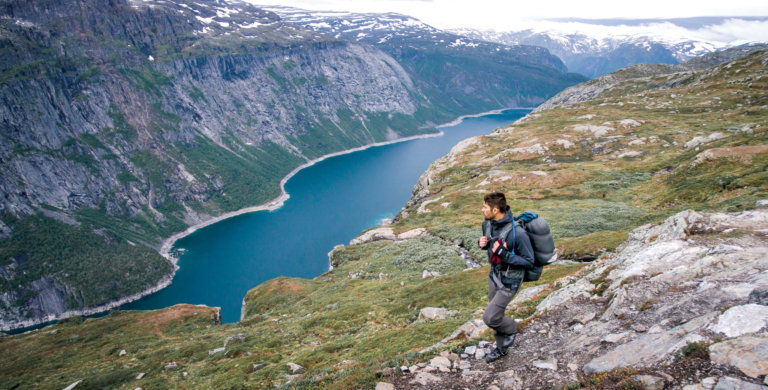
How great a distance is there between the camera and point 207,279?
188750 mm

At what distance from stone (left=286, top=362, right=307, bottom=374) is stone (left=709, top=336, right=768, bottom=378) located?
19.0 meters

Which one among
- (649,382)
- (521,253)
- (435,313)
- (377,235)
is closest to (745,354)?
→ (649,382)

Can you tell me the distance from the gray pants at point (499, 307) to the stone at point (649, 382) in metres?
3.50

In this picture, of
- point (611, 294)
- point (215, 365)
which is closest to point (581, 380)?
point (611, 294)

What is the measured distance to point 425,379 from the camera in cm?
1262

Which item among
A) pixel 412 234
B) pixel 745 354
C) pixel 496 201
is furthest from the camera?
pixel 412 234

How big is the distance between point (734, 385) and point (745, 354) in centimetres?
108

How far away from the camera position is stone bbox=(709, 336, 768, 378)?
25.3ft

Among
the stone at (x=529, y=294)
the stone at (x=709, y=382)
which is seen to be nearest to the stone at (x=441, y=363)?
the stone at (x=709, y=382)

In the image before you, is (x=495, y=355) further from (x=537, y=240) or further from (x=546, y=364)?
(x=537, y=240)

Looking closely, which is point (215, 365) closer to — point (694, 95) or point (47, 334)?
point (47, 334)

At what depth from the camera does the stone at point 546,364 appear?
10997 mm

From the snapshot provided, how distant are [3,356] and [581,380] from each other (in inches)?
3099

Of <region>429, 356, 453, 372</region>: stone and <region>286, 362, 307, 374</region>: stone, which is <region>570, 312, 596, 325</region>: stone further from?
<region>286, 362, 307, 374</region>: stone
